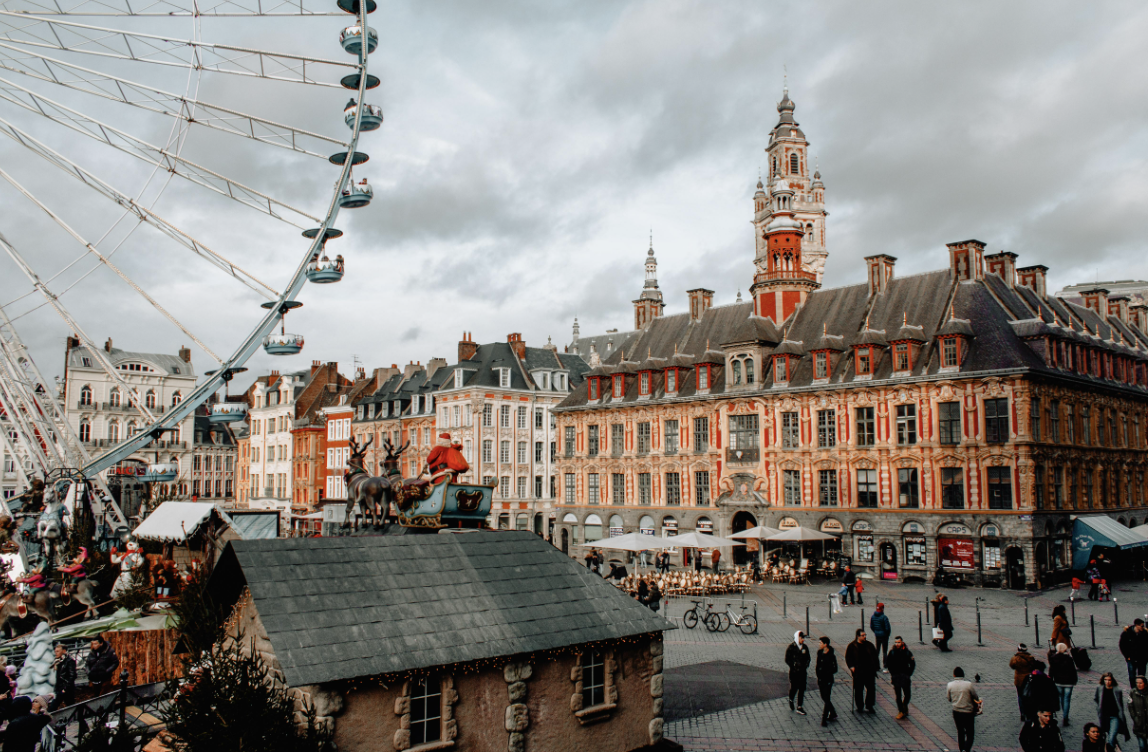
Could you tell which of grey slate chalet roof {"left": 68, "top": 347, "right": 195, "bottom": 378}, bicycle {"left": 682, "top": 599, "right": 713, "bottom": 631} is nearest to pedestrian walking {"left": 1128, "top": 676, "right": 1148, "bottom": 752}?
bicycle {"left": 682, "top": 599, "right": 713, "bottom": 631}

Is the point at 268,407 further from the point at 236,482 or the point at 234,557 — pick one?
the point at 234,557

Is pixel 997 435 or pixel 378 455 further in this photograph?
pixel 378 455

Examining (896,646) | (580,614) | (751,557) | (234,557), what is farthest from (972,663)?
(751,557)

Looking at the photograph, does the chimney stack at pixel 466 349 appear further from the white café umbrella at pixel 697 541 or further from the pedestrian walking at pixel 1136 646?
the pedestrian walking at pixel 1136 646

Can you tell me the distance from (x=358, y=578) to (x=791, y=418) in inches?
1386

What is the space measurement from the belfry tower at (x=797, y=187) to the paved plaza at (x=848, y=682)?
250ft

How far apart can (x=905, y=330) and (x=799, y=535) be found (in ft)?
36.3

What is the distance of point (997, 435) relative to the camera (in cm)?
3816

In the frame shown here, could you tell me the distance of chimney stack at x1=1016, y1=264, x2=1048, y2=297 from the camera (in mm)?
45219

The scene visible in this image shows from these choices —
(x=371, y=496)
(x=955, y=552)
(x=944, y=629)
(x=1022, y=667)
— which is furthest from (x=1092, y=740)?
(x=955, y=552)

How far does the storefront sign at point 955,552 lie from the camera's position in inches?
1513

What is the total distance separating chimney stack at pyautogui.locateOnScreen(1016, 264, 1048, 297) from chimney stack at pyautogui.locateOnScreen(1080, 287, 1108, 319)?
8.36 metres

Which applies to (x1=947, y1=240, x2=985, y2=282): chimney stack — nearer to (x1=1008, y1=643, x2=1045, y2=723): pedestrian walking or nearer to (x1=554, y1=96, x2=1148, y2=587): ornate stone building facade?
(x1=554, y1=96, x2=1148, y2=587): ornate stone building facade

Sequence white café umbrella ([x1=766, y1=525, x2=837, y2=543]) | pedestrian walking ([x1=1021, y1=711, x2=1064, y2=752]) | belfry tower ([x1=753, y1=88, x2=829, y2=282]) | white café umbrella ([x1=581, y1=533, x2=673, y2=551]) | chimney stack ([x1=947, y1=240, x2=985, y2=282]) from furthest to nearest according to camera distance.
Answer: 1. belfry tower ([x1=753, y1=88, x2=829, y2=282])
2. chimney stack ([x1=947, y1=240, x2=985, y2=282])
3. white café umbrella ([x1=766, y1=525, x2=837, y2=543])
4. white café umbrella ([x1=581, y1=533, x2=673, y2=551])
5. pedestrian walking ([x1=1021, y1=711, x2=1064, y2=752])
